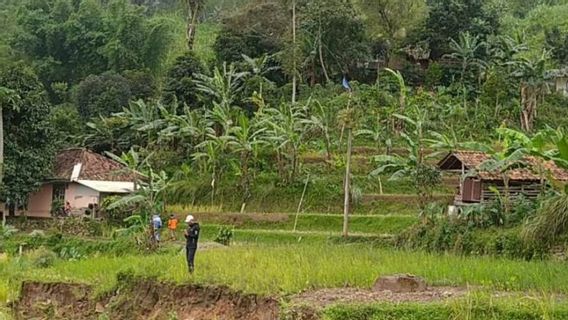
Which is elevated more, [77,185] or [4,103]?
[4,103]

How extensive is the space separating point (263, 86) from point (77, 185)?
31.5 feet

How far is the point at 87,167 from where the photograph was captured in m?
33.6

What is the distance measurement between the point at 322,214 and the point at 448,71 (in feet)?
49.7

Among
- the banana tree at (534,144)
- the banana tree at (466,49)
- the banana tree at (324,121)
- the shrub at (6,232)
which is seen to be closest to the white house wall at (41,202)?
the shrub at (6,232)

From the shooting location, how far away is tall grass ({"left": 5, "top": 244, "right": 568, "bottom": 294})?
12039 mm

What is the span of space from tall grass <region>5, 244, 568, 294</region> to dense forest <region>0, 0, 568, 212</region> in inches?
386

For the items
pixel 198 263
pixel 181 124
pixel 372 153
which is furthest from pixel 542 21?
pixel 198 263

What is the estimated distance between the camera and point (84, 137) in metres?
37.4

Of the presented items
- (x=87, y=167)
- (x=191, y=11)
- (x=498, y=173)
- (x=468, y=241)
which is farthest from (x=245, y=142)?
(x=191, y=11)

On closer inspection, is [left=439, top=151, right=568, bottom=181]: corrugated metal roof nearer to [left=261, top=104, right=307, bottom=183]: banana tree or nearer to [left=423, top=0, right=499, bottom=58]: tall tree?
[left=261, top=104, right=307, bottom=183]: banana tree

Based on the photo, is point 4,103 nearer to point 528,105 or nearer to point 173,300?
point 173,300

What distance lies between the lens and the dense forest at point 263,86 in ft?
101

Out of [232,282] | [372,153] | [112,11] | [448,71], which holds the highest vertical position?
[112,11]

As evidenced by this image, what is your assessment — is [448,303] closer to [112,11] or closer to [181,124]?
[181,124]
